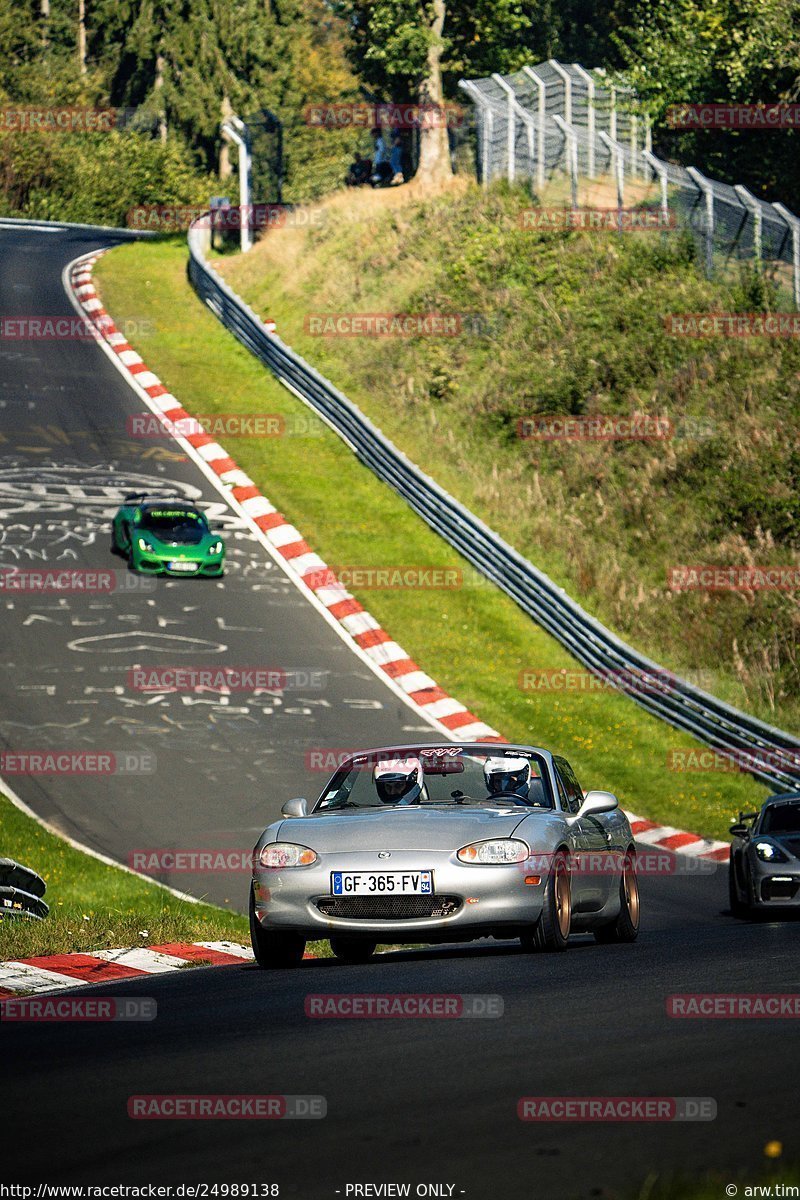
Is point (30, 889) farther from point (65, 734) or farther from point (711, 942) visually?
point (65, 734)

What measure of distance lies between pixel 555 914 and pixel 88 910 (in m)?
5.56

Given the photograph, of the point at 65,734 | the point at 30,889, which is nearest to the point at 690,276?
the point at 65,734

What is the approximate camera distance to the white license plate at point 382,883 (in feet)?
30.2

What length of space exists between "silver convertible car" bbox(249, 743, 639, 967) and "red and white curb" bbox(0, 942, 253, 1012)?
98cm

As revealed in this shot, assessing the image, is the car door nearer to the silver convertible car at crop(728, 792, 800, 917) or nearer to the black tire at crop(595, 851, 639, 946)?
the black tire at crop(595, 851, 639, 946)

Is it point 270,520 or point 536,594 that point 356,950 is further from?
point 270,520

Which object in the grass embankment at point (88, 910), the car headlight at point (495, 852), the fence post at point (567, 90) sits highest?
the fence post at point (567, 90)

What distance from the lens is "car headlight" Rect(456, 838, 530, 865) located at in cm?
927

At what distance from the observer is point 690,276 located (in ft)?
122

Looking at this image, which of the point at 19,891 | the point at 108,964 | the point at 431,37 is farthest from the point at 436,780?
the point at 431,37

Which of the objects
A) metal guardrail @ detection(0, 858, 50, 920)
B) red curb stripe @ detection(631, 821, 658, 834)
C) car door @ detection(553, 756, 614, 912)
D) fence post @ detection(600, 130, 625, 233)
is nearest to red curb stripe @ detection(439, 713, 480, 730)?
red curb stripe @ detection(631, 821, 658, 834)

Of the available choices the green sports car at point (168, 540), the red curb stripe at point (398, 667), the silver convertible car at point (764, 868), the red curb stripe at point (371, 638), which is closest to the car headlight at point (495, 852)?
the silver convertible car at point (764, 868)

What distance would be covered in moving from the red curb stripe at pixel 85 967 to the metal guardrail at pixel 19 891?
1363mm

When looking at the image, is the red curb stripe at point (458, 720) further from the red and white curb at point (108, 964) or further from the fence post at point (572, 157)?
the fence post at point (572, 157)
